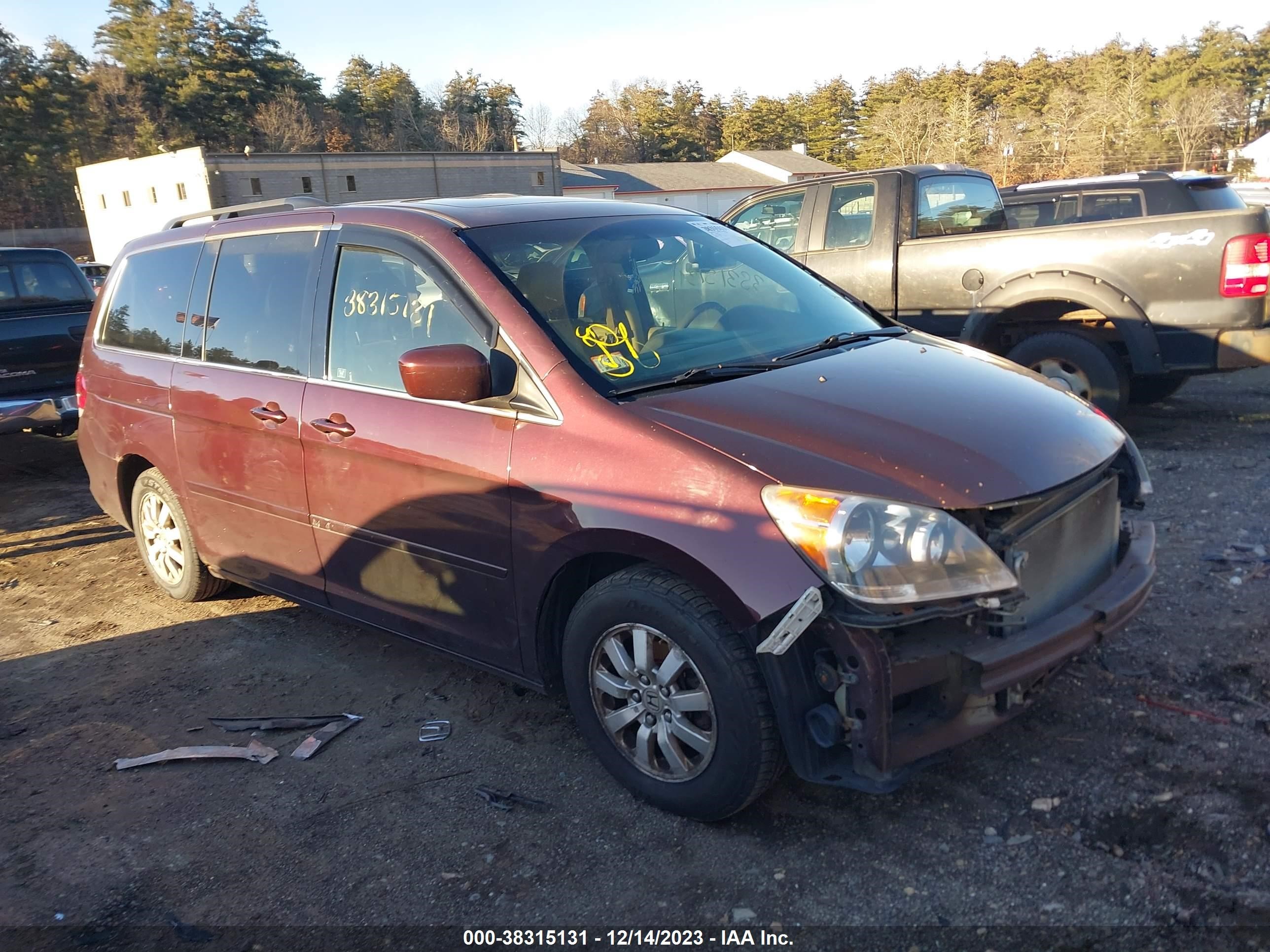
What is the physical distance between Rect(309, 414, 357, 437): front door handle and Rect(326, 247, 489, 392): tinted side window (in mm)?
162

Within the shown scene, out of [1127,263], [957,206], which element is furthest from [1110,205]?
[1127,263]

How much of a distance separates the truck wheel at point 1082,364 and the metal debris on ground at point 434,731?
16.1ft

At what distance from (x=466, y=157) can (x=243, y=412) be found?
57.8 meters

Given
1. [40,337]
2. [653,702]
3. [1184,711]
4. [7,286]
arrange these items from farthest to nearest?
1. [7,286]
2. [40,337]
3. [1184,711]
4. [653,702]

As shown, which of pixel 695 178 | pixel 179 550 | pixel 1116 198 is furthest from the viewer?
pixel 695 178

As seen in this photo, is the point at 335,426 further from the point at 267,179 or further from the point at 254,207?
the point at 267,179

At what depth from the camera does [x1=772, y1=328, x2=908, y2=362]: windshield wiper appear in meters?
3.62

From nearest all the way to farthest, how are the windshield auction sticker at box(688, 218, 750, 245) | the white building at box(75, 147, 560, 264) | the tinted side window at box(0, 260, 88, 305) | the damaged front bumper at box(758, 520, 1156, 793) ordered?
the damaged front bumper at box(758, 520, 1156, 793) → the windshield auction sticker at box(688, 218, 750, 245) → the tinted side window at box(0, 260, 88, 305) → the white building at box(75, 147, 560, 264)

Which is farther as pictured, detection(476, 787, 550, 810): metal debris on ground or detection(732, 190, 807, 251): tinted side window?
detection(732, 190, 807, 251): tinted side window

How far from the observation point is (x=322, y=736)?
12.6 ft

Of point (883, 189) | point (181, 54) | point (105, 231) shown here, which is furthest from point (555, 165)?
point (883, 189)

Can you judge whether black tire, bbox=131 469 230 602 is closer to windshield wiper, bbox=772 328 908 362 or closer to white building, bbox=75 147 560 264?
windshield wiper, bbox=772 328 908 362

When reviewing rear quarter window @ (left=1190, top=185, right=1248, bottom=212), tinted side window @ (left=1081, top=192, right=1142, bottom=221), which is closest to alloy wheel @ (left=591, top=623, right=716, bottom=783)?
rear quarter window @ (left=1190, top=185, right=1248, bottom=212)

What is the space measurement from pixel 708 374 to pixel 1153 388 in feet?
19.5
